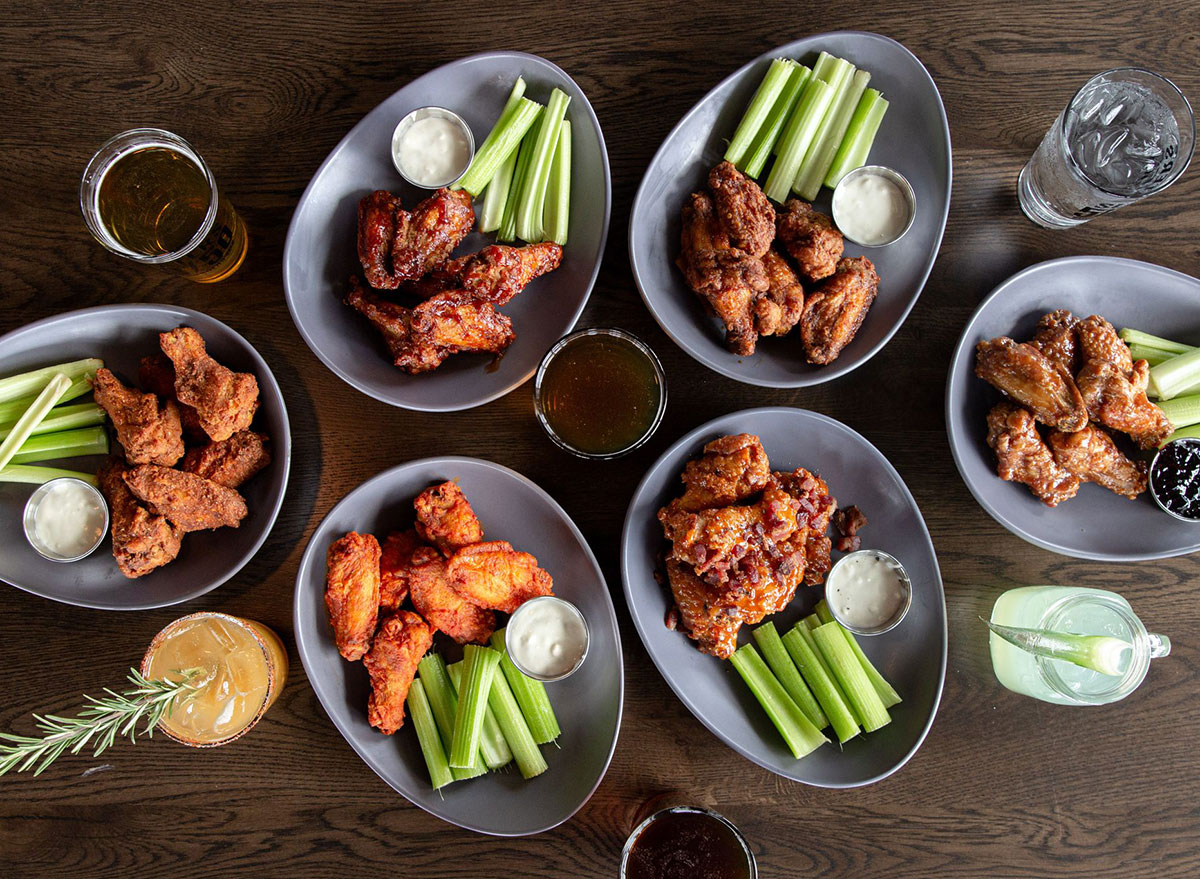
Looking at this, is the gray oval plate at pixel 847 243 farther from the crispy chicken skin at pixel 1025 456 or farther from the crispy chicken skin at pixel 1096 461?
the crispy chicken skin at pixel 1096 461

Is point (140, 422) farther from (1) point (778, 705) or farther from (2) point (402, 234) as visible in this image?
(1) point (778, 705)

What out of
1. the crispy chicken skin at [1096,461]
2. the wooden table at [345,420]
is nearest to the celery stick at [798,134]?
the wooden table at [345,420]

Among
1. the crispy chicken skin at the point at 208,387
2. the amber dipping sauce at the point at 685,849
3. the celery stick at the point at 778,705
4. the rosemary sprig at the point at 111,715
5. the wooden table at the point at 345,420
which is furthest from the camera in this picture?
the wooden table at the point at 345,420

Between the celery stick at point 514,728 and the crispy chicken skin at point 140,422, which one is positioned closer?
the crispy chicken skin at point 140,422

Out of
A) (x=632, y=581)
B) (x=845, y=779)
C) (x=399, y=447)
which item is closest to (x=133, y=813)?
(x=399, y=447)

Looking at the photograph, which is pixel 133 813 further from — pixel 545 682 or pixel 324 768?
pixel 545 682

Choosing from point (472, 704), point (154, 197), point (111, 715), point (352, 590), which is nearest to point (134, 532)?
point (111, 715)
